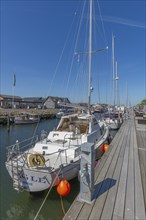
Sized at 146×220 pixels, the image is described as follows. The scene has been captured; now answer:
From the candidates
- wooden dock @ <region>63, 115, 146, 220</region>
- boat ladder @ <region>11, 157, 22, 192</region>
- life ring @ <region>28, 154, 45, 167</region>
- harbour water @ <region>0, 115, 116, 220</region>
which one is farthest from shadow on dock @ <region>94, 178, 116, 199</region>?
boat ladder @ <region>11, 157, 22, 192</region>

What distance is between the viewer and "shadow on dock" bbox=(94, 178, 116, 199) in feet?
12.8

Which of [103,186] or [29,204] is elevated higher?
[103,186]

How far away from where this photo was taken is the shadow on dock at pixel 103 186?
3906mm

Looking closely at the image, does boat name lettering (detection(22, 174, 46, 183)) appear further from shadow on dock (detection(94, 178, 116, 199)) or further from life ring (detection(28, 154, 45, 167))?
shadow on dock (detection(94, 178, 116, 199))

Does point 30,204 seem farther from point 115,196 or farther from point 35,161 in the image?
point 115,196

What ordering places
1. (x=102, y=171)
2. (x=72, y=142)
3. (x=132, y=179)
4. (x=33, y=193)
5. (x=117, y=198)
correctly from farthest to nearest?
(x=72, y=142)
(x=33, y=193)
(x=102, y=171)
(x=132, y=179)
(x=117, y=198)

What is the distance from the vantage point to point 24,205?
18.0 ft

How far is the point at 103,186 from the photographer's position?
4.28 metres

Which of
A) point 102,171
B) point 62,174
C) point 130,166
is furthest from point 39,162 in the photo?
point 130,166

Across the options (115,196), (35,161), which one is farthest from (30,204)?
(115,196)

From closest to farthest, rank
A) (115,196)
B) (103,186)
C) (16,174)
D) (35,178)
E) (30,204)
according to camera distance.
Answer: (115,196), (103,186), (35,178), (16,174), (30,204)

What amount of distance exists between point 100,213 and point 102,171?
213 cm

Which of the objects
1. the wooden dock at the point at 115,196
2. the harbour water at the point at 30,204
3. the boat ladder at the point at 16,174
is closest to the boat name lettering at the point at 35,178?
the boat ladder at the point at 16,174

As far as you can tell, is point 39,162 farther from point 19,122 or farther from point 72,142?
point 19,122
